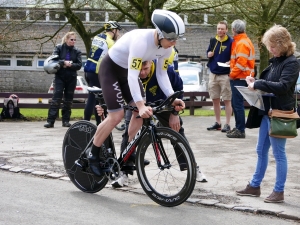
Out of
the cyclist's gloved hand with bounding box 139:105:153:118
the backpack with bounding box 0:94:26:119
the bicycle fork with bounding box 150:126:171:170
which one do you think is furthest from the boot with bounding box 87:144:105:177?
the backpack with bounding box 0:94:26:119

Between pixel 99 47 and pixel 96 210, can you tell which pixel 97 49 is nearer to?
pixel 99 47

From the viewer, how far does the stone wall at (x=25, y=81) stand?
53.7 meters

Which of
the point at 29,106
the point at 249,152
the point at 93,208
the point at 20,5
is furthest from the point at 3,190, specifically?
the point at 20,5

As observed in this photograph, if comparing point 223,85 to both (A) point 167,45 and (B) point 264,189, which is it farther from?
(A) point 167,45

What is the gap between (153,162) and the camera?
23.1 ft

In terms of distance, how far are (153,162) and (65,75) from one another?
8559 mm

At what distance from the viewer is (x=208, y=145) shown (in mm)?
11828

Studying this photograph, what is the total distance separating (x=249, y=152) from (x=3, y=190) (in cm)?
463

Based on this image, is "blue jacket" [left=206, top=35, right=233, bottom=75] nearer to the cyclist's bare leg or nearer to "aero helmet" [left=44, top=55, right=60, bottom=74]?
"aero helmet" [left=44, top=55, right=60, bottom=74]

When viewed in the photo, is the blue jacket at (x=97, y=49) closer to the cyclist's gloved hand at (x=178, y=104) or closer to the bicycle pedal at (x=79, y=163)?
the bicycle pedal at (x=79, y=163)

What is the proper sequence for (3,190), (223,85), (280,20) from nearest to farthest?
(3,190), (223,85), (280,20)

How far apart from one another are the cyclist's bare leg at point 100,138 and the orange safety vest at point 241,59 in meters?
5.68

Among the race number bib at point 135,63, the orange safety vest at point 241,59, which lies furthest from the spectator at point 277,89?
the orange safety vest at point 241,59

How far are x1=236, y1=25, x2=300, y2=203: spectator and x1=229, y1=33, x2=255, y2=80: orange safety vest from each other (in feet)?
17.2
